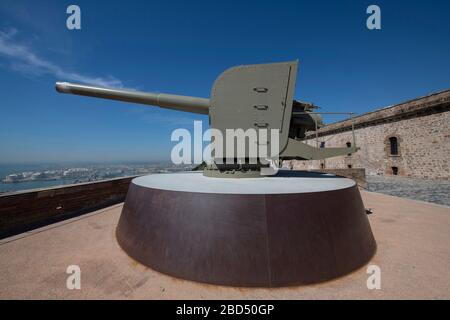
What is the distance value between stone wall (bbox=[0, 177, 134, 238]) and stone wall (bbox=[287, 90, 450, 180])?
19222 millimetres

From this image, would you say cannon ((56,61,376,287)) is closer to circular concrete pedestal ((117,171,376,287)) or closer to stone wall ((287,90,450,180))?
circular concrete pedestal ((117,171,376,287))

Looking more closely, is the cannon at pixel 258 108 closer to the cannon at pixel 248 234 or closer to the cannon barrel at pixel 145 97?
the cannon barrel at pixel 145 97

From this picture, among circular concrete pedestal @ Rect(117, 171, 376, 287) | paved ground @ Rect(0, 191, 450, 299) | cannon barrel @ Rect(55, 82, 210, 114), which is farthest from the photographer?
cannon barrel @ Rect(55, 82, 210, 114)

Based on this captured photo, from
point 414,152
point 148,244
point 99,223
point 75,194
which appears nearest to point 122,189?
point 75,194

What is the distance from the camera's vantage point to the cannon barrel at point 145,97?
4836mm

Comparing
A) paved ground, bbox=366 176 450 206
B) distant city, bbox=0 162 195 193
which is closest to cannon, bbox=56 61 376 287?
distant city, bbox=0 162 195 193

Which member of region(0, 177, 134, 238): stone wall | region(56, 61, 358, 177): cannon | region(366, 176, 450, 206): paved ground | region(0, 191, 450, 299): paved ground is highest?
region(56, 61, 358, 177): cannon

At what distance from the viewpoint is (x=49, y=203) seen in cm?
580

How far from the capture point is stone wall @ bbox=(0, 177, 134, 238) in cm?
487

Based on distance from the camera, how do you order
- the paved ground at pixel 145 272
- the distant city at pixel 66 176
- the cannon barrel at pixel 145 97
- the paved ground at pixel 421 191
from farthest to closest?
the paved ground at pixel 421 191 → the distant city at pixel 66 176 → the cannon barrel at pixel 145 97 → the paved ground at pixel 145 272

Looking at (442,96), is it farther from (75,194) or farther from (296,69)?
(75,194)

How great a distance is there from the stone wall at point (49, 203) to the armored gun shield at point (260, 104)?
4.84 m

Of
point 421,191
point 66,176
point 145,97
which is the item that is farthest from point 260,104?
point 66,176

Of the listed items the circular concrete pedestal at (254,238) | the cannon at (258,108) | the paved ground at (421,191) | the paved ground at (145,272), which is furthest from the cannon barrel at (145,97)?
the paved ground at (421,191)
